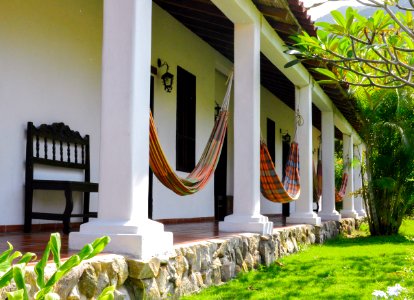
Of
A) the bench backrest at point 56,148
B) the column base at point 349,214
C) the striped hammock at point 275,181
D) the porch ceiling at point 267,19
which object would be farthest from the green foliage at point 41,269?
the column base at point 349,214

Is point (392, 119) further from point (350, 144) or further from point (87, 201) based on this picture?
point (87, 201)

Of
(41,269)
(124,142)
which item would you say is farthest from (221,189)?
(41,269)

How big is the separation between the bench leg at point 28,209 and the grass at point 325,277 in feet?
5.25

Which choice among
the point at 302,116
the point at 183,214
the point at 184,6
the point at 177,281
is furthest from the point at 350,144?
the point at 177,281

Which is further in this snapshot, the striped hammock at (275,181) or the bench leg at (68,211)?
the striped hammock at (275,181)

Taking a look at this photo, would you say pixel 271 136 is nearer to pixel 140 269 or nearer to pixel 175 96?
pixel 175 96

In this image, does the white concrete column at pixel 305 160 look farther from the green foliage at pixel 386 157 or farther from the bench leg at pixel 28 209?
the bench leg at pixel 28 209

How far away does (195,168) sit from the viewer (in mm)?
4742

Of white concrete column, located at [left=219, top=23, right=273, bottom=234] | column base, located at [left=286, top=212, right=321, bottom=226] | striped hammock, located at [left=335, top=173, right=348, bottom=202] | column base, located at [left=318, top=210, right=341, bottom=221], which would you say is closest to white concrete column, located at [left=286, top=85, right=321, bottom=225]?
column base, located at [left=286, top=212, right=321, bottom=226]

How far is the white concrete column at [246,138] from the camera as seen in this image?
551cm

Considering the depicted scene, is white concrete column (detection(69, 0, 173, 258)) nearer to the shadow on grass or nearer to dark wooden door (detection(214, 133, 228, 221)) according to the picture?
the shadow on grass

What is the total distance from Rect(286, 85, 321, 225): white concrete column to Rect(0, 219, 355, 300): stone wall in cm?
161

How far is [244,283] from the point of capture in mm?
4633

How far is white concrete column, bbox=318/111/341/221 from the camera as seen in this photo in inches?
404
